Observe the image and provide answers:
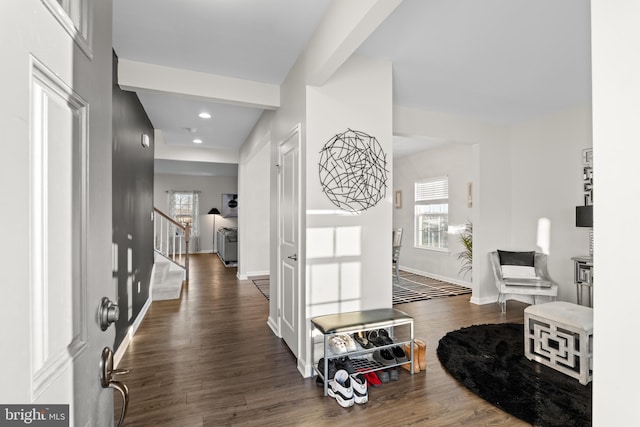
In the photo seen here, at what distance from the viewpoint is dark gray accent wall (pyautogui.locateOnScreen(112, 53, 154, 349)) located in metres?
2.80

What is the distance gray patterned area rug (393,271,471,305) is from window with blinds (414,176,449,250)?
79 cm

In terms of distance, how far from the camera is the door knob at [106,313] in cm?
79

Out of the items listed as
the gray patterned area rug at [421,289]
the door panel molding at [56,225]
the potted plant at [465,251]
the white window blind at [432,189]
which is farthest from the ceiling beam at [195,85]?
the white window blind at [432,189]

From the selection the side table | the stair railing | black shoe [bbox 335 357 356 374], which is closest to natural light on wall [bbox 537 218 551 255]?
the side table

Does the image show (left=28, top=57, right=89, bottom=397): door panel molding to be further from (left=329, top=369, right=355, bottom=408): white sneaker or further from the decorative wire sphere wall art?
the decorative wire sphere wall art

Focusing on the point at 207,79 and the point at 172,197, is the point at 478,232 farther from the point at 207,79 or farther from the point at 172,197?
the point at 172,197

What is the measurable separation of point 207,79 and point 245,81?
0.36 metres

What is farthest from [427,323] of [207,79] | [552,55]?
[207,79]

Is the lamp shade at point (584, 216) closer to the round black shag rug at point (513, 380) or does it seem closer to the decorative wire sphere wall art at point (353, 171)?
the round black shag rug at point (513, 380)

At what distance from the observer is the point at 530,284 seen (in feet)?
13.5

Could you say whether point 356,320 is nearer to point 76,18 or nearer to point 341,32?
point 341,32

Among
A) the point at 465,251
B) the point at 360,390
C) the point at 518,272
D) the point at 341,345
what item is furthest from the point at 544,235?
the point at 360,390

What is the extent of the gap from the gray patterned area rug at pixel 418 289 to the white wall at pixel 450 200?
0.30 meters

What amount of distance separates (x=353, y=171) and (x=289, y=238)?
0.88 metres
